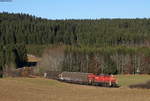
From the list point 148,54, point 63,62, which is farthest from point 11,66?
point 148,54

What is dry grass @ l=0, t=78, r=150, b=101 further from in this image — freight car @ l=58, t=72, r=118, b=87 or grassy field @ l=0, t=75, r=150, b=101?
freight car @ l=58, t=72, r=118, b=87

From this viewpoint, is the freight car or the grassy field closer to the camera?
the grassy field

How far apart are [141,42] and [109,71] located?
3128 inches

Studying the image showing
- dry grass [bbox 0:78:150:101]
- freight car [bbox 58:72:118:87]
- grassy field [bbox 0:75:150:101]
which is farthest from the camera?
freight car [bbox 58:72:118:87]

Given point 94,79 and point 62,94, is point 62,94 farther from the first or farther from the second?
point 94,79

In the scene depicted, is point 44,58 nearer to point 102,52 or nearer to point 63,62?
point 63,62

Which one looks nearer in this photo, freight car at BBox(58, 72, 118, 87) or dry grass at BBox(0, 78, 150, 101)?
dry grass at BBox(0, 78, 150, 101)

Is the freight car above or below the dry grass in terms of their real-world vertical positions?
above

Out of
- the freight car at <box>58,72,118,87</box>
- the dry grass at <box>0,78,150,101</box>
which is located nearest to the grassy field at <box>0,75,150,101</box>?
the dry grass at <box>0,78,150,101</box>

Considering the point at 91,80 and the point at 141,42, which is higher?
the point at 141,42

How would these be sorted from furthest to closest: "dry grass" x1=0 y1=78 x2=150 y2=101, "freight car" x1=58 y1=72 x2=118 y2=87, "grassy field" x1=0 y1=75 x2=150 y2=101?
"freight car" x1=58 y1=72 x2=118 y2=87
"grassy field" x1=0 y1=75 x2=150 y2=101
"dry grass" x1=0 y1=78 x2=150 y2=101

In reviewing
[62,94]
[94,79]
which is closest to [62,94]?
[62,94]

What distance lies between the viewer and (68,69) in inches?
4766

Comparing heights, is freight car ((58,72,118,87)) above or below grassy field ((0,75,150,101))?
above
